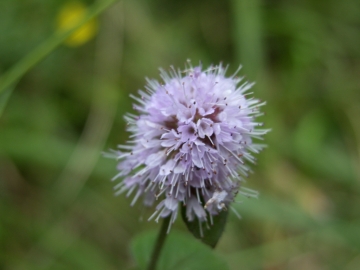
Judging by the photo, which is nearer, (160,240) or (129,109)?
(160,240)

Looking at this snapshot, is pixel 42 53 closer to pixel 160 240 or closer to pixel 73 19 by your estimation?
pixel 73 19

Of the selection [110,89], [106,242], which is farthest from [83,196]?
[110,89]

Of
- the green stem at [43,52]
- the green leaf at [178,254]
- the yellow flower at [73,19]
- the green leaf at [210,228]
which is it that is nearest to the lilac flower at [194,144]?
the green leaf at [210,228]

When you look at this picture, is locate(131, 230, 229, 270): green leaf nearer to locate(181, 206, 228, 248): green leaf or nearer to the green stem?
locate(181, 206, 228, 248): green leaf

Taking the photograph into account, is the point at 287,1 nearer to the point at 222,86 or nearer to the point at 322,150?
the point at 322,150

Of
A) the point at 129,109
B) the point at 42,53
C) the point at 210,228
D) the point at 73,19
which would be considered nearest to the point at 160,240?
the point at 210,228

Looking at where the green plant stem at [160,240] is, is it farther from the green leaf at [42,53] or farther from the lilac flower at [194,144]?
the green leaf at [42,53]
